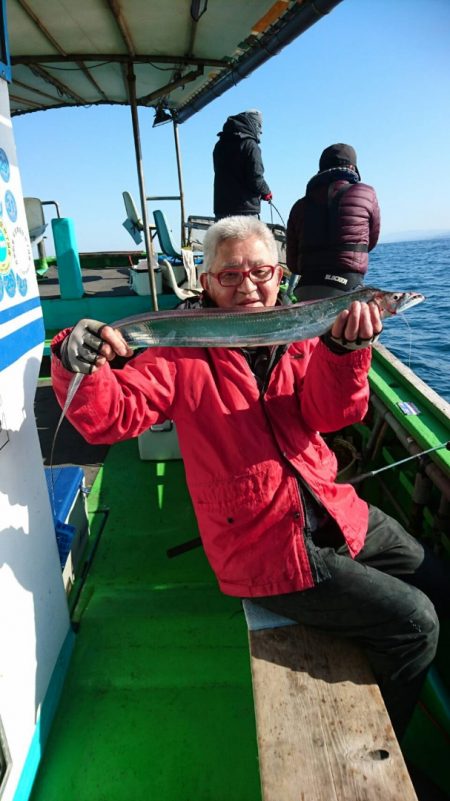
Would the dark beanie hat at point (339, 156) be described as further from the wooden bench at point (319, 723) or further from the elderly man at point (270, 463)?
the wooden bench at point (319, 723)

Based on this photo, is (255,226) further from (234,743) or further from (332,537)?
(234,743)

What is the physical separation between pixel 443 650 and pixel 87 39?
554 centimetres

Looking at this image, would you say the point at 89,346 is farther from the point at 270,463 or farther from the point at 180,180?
the point at 180,180

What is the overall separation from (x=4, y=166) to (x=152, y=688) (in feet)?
8.42

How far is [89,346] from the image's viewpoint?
1.61 m

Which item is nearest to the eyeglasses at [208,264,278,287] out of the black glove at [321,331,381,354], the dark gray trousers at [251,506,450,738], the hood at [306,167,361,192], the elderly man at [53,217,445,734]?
the elderly man at [53,217,445,734]

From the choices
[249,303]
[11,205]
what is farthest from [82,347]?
[249,303]

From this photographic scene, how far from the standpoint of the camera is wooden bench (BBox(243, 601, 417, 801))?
148 cm

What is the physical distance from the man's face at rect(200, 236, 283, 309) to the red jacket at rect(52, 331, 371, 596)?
0.25 m

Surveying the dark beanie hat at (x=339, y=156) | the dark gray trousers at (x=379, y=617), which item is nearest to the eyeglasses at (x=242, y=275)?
the dark gray trousers at (x=379, y=617)

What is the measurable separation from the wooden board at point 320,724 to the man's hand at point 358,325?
51.8 inches

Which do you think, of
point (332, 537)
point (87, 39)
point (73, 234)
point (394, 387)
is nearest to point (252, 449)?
point (332, 537)

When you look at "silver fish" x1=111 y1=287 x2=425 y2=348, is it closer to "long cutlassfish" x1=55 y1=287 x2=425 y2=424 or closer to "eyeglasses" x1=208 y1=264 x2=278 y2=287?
"long cutlassfish" x1=55 y1=287 x2=425 y2=424

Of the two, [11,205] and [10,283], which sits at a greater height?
[11,205]
